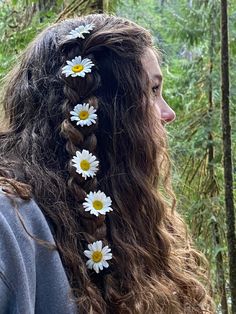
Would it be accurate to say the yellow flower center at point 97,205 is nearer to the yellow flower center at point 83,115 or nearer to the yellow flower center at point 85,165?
the yellow flower center at point 85,165

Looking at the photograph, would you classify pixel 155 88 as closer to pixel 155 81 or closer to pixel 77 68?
pixel 155 81

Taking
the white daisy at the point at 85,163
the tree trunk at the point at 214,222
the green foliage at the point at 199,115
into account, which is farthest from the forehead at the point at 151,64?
the tree trunk at the point at 214,222

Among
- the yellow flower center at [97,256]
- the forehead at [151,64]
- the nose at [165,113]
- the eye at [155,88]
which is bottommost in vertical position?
the yellow flower center at [97,256]

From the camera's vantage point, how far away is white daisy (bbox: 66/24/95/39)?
3.90ft

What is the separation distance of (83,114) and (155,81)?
235mm

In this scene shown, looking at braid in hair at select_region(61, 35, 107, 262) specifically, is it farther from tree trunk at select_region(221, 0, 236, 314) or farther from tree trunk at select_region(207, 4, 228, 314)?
tree trunk at select_region(207, 4, 228, 314)

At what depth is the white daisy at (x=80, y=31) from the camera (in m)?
1.19

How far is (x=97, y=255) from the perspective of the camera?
1062 millimetres

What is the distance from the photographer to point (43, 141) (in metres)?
→ 1.15

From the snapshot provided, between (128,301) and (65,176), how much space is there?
0.27 metres

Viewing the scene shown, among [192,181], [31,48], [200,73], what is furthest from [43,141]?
[200,73]

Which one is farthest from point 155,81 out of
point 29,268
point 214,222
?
point 214,222

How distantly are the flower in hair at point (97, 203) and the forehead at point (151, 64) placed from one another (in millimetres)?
317

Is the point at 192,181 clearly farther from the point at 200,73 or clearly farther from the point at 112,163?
the point at 112,163
